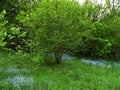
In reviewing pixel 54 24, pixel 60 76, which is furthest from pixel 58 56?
pixel 60 76

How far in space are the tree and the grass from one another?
0.94m

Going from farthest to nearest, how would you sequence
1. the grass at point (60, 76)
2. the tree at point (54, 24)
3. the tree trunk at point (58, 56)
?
the tree trunk at point (58, 56) → the tree at point (54, 24) → the grass at point (60, 76)

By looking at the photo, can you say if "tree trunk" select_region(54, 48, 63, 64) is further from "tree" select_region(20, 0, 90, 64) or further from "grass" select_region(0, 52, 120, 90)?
"grass" select_region(0, 52, 120, 90)

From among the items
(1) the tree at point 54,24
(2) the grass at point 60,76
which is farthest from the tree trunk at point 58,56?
(2) the grass at point 60,76

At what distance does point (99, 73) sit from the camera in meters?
12.8

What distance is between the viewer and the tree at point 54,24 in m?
13.3

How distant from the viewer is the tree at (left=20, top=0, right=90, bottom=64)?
1330 centimetres

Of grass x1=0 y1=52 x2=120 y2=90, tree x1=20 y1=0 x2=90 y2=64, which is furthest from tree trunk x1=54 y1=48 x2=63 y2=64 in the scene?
grass x1=0 y1=52 x2=120 y2=90

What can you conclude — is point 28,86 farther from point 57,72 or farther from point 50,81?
point 57,72

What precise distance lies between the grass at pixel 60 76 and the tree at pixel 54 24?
936 mm

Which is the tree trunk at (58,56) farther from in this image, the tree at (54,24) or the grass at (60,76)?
the grass at (60,76)

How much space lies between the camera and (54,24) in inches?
525

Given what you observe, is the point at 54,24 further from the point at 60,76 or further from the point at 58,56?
the point at 60,76

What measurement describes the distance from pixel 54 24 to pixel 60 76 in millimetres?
2723
